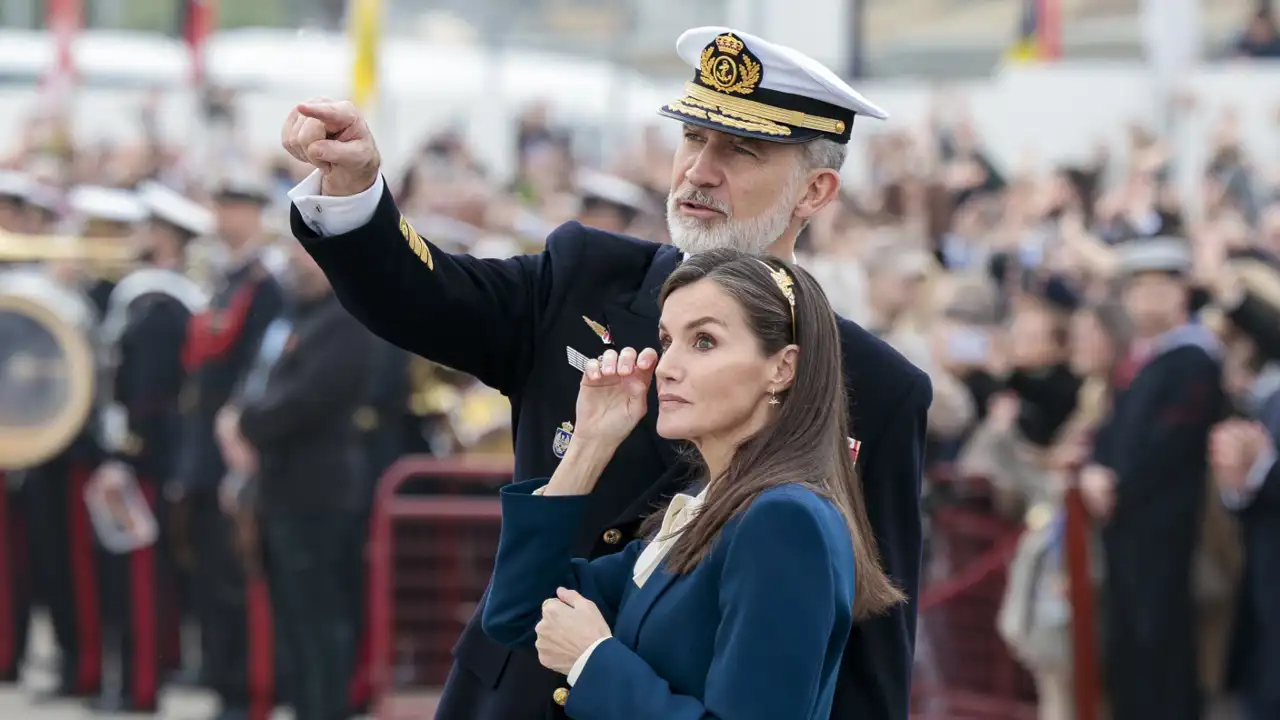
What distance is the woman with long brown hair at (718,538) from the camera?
9.91 ft

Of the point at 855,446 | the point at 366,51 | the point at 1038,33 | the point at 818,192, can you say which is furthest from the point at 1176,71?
the point at 855,446

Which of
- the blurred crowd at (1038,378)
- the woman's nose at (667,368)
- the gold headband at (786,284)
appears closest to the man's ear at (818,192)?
the gold headband at (786,284)

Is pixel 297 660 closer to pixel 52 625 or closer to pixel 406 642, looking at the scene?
pixel 406 642

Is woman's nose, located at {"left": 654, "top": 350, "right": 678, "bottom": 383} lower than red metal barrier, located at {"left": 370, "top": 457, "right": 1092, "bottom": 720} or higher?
higher

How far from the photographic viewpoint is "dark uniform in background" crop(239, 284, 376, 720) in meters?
9.16

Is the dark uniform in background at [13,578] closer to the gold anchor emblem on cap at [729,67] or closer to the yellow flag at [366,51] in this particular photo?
the yellow flag at [366,51]

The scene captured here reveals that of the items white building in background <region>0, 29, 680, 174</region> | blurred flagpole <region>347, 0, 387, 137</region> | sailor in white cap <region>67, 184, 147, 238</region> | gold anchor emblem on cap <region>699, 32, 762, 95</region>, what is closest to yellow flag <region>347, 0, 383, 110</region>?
blurred flagpole <region>347, 0, 387, 137</region>

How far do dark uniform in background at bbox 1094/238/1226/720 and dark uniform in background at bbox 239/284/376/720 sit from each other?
10.2ft

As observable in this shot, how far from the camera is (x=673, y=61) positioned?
24.7 metres

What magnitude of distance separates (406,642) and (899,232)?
3865 mm

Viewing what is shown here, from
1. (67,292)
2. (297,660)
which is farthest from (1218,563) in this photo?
(67,292)

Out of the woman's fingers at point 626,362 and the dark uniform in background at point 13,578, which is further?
the dark uniform in background at point 13,578

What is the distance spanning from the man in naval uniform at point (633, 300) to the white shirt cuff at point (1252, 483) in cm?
438

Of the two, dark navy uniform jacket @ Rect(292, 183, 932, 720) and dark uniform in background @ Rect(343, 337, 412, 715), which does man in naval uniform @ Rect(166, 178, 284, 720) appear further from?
dark navy uniform jacket @ Rect(292, 183, 932, 720)
